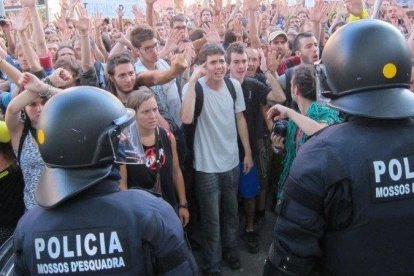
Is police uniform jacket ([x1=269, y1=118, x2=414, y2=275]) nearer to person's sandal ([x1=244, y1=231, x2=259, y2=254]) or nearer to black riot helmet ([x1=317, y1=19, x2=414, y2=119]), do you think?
black riot helmet ([x1=317, y1=19, x2=414, y2=119])

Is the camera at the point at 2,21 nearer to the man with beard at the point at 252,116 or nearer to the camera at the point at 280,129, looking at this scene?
the man with beard at the point at 252,116

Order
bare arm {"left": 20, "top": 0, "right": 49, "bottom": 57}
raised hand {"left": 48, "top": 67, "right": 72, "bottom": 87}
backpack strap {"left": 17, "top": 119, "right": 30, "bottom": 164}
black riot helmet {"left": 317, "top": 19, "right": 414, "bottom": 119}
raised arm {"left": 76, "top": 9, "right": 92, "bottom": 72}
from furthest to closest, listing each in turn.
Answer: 1. bare arm {"left": 20, "top": 0, "right": 49, "bottom": 57}
2. raised arm {"left": 76, "top": 9, "right": 92, "bottom": 72}
3. raised hand {"left": 48, "top": 67, "right": 72, "bottom": 87}
4. backpack strap {"left": 17, "top": 119, "right": 30, "bottom": 164}
5. black riot helmet {"left": 317, "top": 19, "right": 414, "bottom": 119}

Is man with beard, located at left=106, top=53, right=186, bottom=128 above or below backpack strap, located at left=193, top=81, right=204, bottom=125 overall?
above

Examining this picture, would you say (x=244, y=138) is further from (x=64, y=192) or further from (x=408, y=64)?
(x=64, y=192)

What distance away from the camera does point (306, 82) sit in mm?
3146

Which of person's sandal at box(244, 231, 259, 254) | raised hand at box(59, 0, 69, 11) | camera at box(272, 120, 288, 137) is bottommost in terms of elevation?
person's sandal at box(244, 231, 259, 254)

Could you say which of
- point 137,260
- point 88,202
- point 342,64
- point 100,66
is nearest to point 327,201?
point 342,64

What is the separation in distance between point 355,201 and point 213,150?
2.26 meters

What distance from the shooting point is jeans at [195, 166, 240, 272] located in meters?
3.81

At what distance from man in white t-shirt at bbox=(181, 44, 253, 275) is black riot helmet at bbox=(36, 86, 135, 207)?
2032 mm

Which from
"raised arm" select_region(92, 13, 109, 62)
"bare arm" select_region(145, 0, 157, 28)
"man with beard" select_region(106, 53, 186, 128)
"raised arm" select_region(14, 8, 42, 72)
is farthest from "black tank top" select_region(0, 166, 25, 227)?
"raised arm" select_region(92, 13, 109, 62)

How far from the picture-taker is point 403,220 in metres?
1.60

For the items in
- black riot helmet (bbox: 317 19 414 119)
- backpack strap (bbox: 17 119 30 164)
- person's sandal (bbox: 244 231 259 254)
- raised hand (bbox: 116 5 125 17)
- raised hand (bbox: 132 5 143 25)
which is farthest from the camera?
raised hand (bbox: 116 5 125 17)

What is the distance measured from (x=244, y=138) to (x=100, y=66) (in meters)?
1.85
